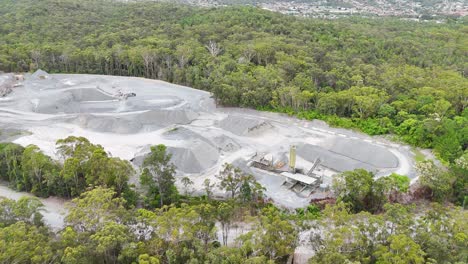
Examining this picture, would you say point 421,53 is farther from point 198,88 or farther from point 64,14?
point 64,14

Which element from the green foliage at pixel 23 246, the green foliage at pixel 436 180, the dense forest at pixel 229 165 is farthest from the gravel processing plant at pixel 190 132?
the green foliage at pixel 23 246

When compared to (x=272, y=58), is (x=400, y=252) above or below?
below

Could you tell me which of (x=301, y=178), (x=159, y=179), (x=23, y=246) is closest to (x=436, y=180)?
(x=301, y=178)

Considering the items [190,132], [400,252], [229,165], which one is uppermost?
[400,252]

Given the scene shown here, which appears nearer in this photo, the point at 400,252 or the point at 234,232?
the point at 400,252

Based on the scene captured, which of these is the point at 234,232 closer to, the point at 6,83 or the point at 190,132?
the point at 190,132

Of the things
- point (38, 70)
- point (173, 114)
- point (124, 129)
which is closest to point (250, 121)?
point (173, 114)
